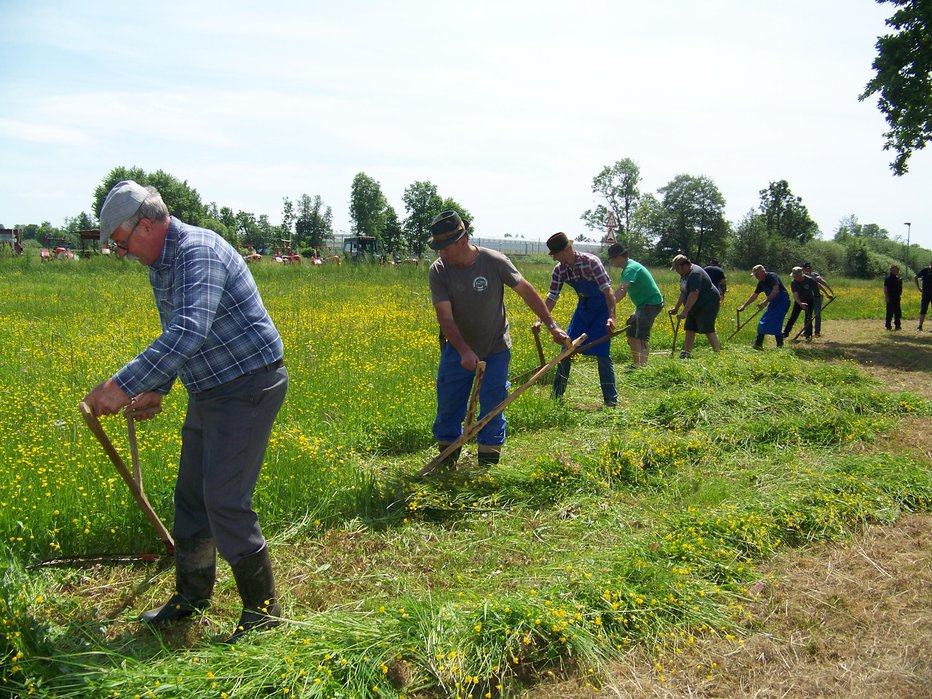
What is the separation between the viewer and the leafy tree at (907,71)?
14023 millimetres

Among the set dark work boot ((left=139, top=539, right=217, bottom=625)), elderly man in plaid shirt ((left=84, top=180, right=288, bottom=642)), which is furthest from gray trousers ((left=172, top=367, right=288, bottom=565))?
dark work boot ((left=139, top=539, right=217, bottom=625))

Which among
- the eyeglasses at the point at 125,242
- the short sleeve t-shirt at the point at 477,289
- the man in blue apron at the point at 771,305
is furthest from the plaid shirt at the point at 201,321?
the man in blue apron at the point at 771,305

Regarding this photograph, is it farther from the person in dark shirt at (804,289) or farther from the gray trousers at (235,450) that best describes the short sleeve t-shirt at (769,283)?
the gray trousers at (235,450)

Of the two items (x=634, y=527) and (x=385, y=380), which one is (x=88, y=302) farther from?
(x=634, y=527)

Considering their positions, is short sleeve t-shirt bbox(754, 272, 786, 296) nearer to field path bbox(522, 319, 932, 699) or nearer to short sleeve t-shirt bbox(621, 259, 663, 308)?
short sleeve t-shirt bbox(621, 259, 663, 308)

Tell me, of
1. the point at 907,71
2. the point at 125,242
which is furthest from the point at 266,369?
the point at 907,71

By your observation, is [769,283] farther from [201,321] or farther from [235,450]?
[201,321]

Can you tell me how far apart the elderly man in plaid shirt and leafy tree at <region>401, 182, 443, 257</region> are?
71.6 m

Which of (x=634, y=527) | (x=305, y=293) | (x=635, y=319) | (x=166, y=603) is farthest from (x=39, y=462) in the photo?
(x=305, y=293)

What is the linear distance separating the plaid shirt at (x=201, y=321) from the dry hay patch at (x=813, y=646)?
1.83m

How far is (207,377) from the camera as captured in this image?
2.85 m

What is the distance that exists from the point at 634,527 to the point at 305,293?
14500mm

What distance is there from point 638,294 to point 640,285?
0.13 metres

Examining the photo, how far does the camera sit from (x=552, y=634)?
9.38 feet
